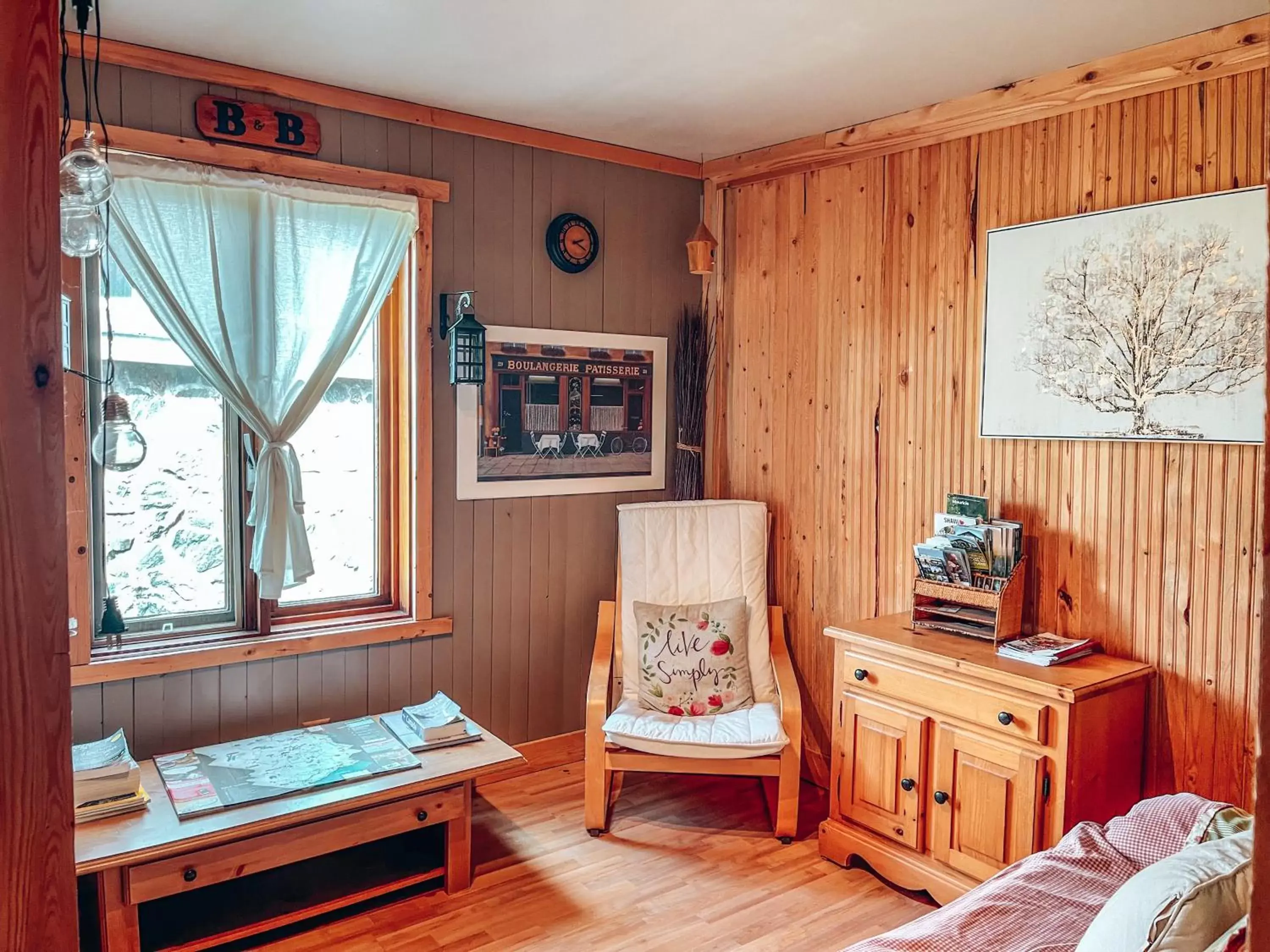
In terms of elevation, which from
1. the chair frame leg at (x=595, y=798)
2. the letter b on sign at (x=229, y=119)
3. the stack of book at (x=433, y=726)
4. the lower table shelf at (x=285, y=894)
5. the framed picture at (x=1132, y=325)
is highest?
the letter b on sign at (x=229, y=119)

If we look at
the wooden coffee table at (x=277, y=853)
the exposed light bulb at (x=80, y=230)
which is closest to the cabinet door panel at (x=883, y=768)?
the wooden coffee table at (x=277, y=853)

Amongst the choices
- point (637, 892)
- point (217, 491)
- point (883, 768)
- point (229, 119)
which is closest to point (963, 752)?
point (883, 768)

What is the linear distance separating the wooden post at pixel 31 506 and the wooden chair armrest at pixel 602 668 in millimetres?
2492

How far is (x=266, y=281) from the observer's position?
10.2 ft

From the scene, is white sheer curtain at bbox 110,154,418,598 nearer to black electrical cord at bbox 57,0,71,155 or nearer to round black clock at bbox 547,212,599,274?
black electrical cord at bbox 57,0,71,155

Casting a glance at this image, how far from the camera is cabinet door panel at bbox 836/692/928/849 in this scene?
2.90 m

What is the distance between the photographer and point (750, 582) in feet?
12.6

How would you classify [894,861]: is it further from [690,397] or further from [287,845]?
[690,397]

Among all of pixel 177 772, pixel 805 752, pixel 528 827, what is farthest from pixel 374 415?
pixel 805 752

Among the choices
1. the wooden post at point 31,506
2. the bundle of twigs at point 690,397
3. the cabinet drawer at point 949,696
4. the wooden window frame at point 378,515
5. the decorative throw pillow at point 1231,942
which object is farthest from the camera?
the bundle of twigs at point 690,397

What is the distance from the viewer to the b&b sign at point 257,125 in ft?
9.87

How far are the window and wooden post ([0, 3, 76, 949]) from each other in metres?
2.32

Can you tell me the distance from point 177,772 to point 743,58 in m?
2.76

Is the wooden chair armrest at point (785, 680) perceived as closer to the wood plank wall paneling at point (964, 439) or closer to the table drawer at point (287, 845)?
the wood plank wall paneling at point (964, 439)
